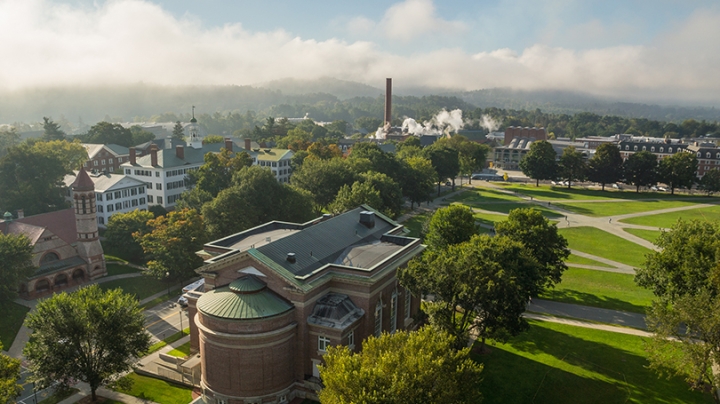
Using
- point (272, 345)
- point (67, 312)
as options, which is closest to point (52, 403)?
point (67, 312)

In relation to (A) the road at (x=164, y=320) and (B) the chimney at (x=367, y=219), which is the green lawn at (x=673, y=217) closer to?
(B) the chimney at (x=367, y=219)

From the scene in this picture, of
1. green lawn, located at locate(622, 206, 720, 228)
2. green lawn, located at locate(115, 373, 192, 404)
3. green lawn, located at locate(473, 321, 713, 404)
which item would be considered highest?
green lawn, located at locate(622, 206, 720, 228)

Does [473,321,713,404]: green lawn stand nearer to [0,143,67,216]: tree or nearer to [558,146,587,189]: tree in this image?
[0,143,67,216]: tree

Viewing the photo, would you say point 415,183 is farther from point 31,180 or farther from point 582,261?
point 31,180

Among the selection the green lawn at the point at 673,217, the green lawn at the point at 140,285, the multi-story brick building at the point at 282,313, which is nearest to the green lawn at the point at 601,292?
the multi-story brick building at the point at 282,313

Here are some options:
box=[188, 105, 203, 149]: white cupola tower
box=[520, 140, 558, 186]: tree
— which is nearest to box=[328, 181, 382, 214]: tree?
box=[188, 105, 203, 149]: white cupola tower

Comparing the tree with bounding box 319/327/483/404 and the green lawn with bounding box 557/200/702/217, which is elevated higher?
the tree with bounding box 319/327/483/404
